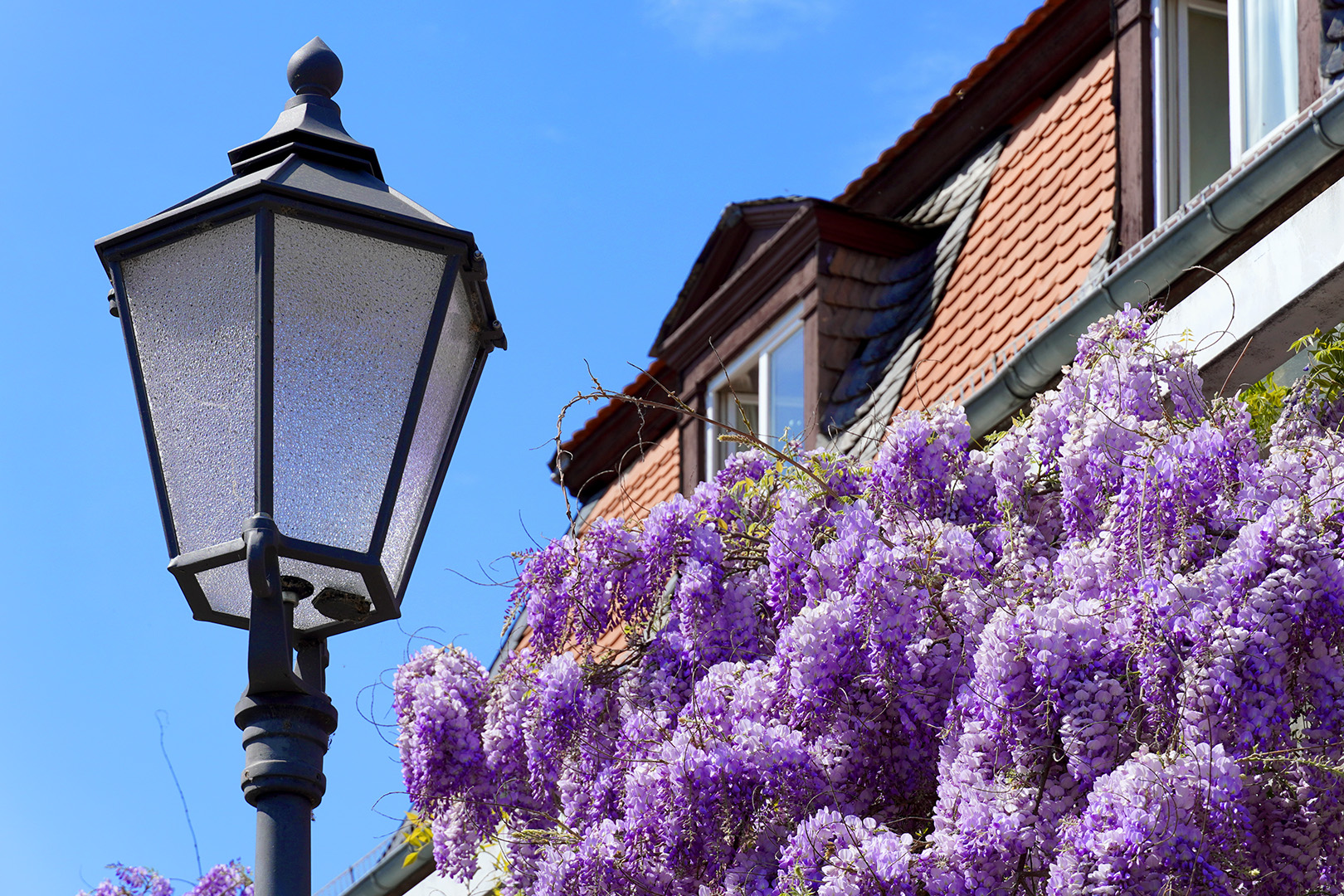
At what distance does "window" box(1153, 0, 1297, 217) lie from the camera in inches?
269

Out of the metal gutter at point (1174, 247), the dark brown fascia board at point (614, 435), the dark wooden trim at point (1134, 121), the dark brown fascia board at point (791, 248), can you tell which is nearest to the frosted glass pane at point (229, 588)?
the metal gutter at point (1174, 247)

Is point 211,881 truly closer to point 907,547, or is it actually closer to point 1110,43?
point 907,547

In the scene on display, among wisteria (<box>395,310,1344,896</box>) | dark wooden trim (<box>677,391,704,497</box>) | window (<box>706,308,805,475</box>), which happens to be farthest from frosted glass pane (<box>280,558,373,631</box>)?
dark wooden trim (<box>677,391,704,497</box>)

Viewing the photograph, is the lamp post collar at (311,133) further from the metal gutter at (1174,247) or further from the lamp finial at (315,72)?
the metal gutter at (1174,247)

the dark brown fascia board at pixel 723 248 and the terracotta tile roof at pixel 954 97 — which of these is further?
the dark brown fascia board at pixel 723 248

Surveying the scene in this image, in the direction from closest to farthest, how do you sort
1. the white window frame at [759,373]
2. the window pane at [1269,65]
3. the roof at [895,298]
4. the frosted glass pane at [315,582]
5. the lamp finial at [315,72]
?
the frosted glass pane at [315,582]
the lamp finial at [315,72]
the window pane at [1269,65]
the roof at [895,298]
the white window frame at [759,373]

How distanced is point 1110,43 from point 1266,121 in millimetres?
1570

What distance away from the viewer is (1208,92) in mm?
7637

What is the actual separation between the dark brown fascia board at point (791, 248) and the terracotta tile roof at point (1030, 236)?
2.70 ft

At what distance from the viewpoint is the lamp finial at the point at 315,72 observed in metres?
3.90

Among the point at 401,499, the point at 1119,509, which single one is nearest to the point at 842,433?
the point at 1119,509

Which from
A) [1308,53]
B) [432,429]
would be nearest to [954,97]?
[1308,53]

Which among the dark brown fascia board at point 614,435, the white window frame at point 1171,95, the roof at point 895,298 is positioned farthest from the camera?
the dark brown fascia board at point 614,435

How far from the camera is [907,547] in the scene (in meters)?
5.11
